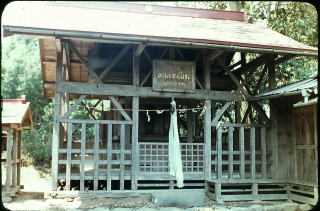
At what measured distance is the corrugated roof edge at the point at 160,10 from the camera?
12.2 meters

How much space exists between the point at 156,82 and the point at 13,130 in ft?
16.6

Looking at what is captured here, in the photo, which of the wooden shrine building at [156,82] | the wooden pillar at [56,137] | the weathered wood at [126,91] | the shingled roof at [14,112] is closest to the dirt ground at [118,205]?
the wooden shrine building at [156,82]

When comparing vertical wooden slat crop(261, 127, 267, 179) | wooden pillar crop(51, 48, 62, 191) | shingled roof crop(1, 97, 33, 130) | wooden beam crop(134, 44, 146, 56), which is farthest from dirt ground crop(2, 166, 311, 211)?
wooden beam crop(134, 44, 146, 56)

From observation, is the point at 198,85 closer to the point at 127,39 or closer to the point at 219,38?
the point at 219,38

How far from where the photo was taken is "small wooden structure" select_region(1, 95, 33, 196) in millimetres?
10117

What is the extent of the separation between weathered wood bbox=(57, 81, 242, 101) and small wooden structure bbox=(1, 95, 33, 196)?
1.87 metres

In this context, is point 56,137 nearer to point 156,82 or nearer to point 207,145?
point 156,82

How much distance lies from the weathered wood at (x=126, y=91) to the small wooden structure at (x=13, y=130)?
187cm

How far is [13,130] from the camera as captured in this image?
1121cm

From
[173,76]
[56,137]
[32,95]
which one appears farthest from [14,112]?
[32,95]

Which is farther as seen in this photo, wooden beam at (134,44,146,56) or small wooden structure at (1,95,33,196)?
small wooden structure at (1,95,33,196)

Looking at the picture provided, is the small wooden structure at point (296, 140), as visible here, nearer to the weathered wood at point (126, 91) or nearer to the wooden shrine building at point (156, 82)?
the wooden shrine building at point (156, 82)

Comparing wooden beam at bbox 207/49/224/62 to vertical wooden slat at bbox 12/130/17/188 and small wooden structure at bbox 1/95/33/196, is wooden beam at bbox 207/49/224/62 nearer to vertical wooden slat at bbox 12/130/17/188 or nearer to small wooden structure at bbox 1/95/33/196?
small wooden structure at bbox 1/95/33/196

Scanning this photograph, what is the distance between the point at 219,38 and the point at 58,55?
477 centimetres
